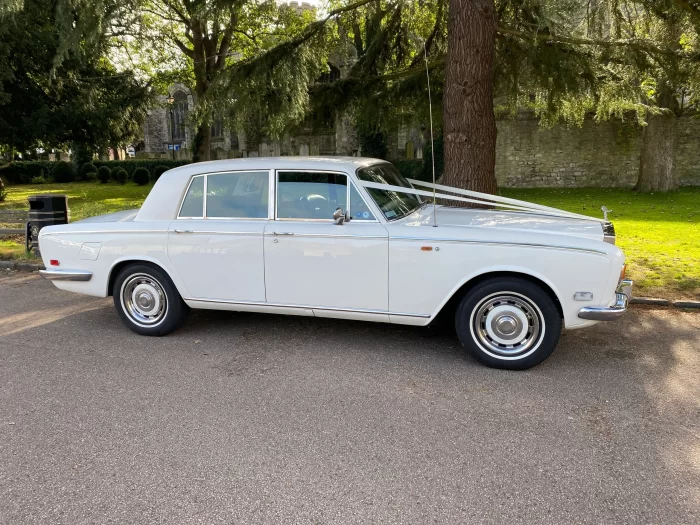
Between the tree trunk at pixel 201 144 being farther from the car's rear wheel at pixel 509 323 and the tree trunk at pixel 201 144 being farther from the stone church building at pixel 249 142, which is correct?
the car's rear wheel at pixel 509 323

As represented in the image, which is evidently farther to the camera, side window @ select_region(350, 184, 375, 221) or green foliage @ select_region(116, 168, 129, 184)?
green foliage @ select_region(116, 168, 129, 184)

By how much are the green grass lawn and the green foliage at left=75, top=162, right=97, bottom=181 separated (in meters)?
12.2

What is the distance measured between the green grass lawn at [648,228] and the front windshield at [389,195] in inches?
133

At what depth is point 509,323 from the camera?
4.29 metres

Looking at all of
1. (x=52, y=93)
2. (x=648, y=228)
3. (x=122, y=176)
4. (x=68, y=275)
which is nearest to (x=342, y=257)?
(x=68, y=275)

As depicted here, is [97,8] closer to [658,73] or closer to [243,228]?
[243,228]

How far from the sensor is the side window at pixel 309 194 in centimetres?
476

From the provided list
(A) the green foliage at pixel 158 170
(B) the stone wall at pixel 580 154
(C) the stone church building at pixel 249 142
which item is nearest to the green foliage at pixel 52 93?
(C) the stone church building at pixel 249 142

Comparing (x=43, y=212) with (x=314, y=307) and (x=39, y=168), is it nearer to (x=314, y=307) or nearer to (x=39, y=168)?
(x=314, y=307)

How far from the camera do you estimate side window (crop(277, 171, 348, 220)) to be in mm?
4758

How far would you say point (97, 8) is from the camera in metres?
7.57

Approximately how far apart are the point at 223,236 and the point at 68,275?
1892mm

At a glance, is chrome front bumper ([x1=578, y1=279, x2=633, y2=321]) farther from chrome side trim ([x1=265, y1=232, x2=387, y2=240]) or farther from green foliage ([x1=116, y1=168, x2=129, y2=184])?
green foliage ([x1=116, y1=168, x2=129, y2=184])

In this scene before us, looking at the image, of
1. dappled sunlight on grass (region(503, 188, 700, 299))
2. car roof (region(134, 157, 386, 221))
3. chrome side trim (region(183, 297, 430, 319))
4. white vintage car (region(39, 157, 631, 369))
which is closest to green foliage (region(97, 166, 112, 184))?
dappled sunlight on grass (region(503, 188, 700, 299))
